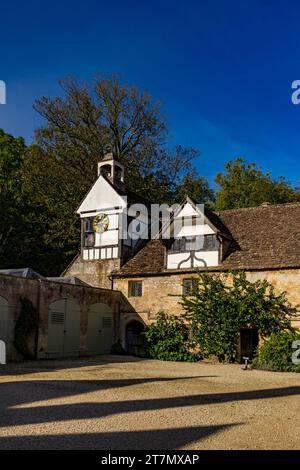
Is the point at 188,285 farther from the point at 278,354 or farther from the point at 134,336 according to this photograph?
the point at 278,354

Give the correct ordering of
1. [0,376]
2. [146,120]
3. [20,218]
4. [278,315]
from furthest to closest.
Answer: [146,120]
[20,218]
[278,315]
[0,376]

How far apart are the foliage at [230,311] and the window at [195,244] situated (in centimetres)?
158

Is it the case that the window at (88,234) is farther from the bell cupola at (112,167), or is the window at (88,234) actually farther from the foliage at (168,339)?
the foliage at (168,339)

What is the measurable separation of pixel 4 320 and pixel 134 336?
25.4 ft

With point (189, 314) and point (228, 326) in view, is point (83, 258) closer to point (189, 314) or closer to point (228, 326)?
point (189, 314)

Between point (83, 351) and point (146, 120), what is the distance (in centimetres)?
2029

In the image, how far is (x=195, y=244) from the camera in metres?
22.8

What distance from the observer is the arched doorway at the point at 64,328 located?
65.5ft

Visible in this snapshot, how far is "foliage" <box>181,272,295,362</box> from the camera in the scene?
64.9 feet

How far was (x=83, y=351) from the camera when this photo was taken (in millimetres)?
21656

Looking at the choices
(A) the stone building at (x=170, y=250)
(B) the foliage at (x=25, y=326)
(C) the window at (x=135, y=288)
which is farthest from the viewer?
(C) the window at (x=135, y=288)

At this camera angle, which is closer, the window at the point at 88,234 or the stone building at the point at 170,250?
the stone building at the point at 170,250

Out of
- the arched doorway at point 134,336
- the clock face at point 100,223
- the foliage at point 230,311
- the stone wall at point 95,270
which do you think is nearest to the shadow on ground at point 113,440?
the foliage at point 230,311
